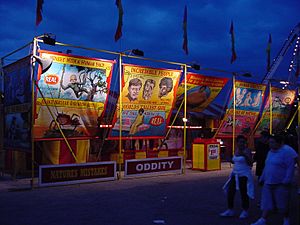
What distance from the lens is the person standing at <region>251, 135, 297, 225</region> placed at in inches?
259

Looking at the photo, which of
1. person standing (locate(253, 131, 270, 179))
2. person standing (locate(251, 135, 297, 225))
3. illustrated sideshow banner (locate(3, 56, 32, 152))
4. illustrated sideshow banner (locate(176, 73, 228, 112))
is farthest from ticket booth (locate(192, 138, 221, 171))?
person standing (locate(251, 135, 297, 225))

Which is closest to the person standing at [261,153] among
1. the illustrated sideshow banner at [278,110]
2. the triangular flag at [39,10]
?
the triangular flag at [39,10]

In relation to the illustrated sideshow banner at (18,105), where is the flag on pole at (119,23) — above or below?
above

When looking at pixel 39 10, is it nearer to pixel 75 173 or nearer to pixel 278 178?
pixel 75 173

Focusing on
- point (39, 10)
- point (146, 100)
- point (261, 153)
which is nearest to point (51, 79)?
point (39, 10)

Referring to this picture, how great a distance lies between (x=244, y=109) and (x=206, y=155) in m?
3.77

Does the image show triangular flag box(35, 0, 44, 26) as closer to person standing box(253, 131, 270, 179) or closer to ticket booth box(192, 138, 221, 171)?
person standing box(253, 131, 270, 179)

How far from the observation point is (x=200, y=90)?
1619 cm

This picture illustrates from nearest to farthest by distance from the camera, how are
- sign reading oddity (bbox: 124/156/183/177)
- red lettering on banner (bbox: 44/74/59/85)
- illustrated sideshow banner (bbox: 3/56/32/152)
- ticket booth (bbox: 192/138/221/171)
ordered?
illustrated sideshow banner (bbox: 3/56/32/152) < red lettering on banner (bbox: 44/74/59/85) < sign reading oddity (bbox: 124/156/183/177) < ticket booth (bbox: 192/138/221/171)

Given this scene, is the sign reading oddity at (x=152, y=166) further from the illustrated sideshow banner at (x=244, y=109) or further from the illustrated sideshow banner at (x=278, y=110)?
the illustrated sideshow banner at (x=278, y=110)

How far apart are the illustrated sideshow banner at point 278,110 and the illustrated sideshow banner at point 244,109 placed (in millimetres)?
1119

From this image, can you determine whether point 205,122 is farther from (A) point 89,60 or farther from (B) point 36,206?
(B) point 36,206

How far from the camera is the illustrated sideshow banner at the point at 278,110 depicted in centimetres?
1981

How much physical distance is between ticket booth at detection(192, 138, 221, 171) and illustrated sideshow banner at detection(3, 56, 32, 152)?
7.07m
